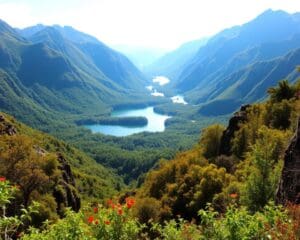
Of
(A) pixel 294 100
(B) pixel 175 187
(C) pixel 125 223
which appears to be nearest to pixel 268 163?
(C) pixel 125 223

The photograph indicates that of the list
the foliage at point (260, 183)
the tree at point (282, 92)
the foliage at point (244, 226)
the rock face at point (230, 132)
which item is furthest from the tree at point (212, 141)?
the foliage at point (244, 226)

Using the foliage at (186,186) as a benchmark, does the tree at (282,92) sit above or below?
above

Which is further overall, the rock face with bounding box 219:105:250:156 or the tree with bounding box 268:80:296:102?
the rock face with bounding box 219:105:250:156

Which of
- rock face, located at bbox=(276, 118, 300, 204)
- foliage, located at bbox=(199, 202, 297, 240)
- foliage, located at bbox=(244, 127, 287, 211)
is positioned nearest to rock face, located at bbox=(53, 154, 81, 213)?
foliage, located at bbox=(244, 127, 287, 211)

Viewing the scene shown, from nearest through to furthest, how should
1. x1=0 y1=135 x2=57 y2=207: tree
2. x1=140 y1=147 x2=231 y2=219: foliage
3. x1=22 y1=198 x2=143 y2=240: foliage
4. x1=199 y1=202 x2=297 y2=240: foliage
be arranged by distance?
x1=199 y1=202 x2=297 y2=240: foliage, x1=22 y1=198 x2=143 y2=240: foliage, x1=0 y1=135 x2=57 y2=207: tree, x1=140 y1=147 x2=231 y2=219: foliage

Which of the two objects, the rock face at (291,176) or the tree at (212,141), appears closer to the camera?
the rock face at (291,176)

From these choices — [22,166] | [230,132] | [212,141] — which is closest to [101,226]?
[22,166]

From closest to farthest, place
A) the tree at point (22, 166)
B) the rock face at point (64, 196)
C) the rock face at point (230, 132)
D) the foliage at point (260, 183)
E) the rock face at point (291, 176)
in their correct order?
the rock face at point (291, 176), the foliage at point (260, 183), the tree at point (22, 166), the rock face at point (64, 196), the rock face at point (230, 132)

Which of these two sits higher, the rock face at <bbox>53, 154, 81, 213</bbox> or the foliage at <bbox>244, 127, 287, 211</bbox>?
the foliage at <bbox>244, 127, 287, 211</bbox>

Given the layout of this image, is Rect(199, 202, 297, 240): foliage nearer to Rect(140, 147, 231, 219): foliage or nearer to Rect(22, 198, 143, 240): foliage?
Rect(22, 198, 143, 240): foliage

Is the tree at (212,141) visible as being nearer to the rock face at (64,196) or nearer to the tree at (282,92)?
the tree at (282,92)

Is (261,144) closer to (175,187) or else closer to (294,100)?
(175,187)
